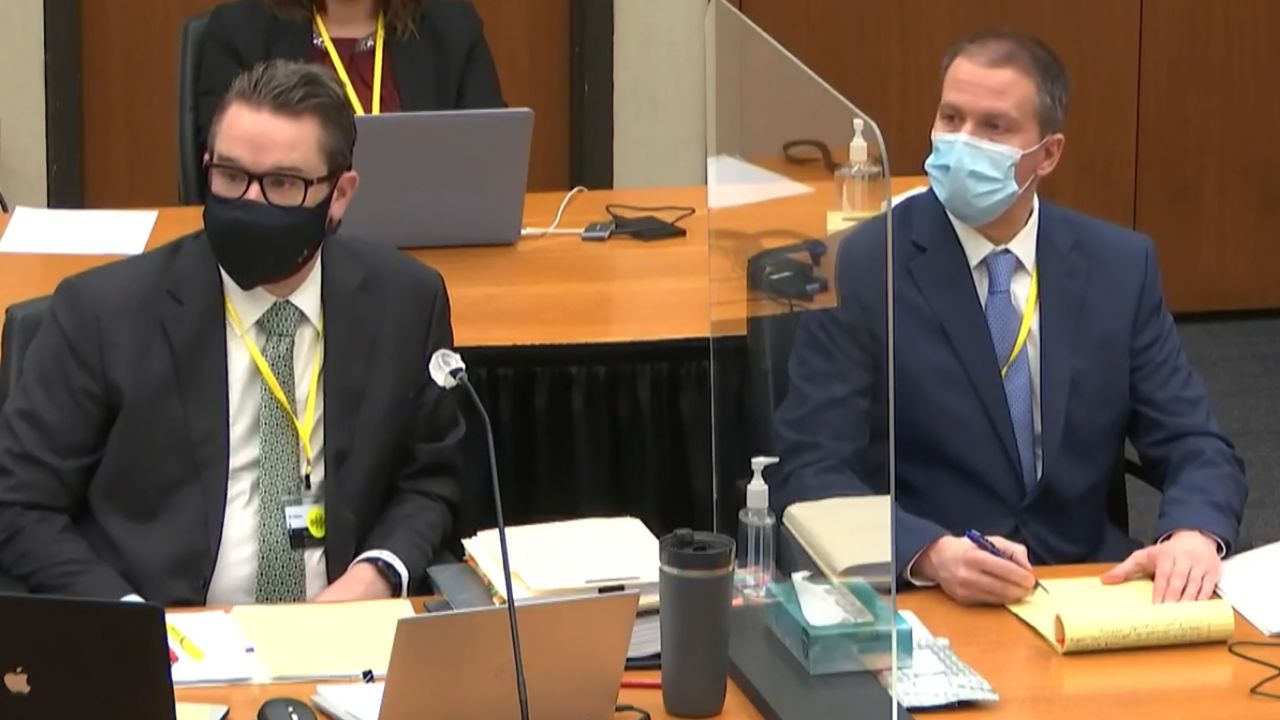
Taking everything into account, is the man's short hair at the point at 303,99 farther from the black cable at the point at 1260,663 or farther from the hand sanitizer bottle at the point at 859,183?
the black cable at the point at 1260,663

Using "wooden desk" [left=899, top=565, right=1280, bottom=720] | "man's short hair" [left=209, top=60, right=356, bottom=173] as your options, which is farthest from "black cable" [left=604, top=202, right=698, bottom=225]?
"wooden desk" [left=899, top=565, right=1280, bottom=720]

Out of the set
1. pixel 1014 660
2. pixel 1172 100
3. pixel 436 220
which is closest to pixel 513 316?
pixel 436 220

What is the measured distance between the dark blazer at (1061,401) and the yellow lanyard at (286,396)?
0.84 m

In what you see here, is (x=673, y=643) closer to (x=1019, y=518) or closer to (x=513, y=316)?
(x=1019, y=518)

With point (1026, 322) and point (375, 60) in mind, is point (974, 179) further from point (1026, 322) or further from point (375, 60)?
point (375, 60)

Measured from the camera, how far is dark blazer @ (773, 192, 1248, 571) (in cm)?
264

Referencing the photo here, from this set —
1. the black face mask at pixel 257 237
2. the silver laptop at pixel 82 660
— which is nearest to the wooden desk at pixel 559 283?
the black face mask at pixel 257 237

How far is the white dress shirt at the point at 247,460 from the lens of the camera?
8.25 feet

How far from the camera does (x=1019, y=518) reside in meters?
2.71

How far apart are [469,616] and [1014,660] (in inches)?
27.7

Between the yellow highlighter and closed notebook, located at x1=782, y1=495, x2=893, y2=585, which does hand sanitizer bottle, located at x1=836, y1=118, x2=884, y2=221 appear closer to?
closed notebook, located at x1=782, y1=495, x2=893, y2=585

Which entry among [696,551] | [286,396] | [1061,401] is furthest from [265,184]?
[1061,401]

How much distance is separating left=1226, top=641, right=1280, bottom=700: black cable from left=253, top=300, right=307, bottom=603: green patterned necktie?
1240mm

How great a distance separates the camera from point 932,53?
615 centimetres
